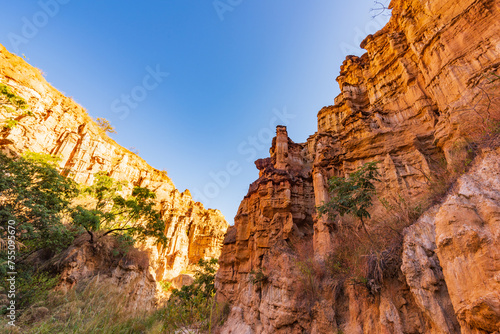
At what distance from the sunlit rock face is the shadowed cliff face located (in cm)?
1546

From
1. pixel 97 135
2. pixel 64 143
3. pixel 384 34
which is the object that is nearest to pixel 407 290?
pixel 384 34

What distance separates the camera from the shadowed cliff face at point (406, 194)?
3.82 m

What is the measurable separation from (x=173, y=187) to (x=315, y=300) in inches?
1593

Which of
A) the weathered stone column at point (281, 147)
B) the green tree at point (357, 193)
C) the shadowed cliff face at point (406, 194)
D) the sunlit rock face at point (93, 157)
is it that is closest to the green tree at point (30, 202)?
the sunlit rock face at point (93, 157)

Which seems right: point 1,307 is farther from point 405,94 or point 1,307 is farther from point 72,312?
point 405,94

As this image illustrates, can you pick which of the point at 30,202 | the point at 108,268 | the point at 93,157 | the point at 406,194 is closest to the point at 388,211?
the point at 406,194

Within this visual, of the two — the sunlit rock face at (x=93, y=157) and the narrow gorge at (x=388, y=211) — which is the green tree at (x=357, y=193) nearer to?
the narrow gorge at (x=388, y=211)

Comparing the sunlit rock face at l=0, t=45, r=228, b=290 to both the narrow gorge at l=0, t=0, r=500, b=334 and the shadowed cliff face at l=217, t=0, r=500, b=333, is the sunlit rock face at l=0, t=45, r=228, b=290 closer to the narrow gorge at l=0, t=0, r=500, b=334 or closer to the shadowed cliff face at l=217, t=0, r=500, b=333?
the narrow gorge at l=0, t=0, r=500, b=334

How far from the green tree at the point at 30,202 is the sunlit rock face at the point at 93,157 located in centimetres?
533

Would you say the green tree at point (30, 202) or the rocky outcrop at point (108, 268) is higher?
the green tree at point (30, 202)

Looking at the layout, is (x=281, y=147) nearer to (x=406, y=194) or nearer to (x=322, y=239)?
(x=322, y=239)

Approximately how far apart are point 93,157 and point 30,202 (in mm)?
26140

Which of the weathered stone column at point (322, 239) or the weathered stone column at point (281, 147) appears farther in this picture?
the weathered stone column at point (281, 147)

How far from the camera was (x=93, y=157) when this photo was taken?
97.7ft
